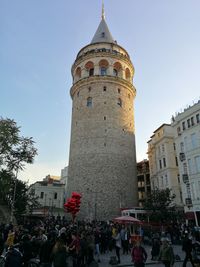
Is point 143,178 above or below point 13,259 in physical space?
above

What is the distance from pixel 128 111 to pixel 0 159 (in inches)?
763

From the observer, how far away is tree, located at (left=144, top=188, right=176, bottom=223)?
81.8 ft

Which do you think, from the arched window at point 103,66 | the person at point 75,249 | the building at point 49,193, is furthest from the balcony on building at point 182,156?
the building at point 49,193

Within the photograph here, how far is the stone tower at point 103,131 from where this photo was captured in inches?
1176

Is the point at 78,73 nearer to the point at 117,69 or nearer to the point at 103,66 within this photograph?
the point at 103,66

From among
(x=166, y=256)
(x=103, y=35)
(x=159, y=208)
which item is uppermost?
(x=103, y=35)

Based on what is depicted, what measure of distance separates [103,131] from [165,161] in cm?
1038

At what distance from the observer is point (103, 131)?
32312 millimetres

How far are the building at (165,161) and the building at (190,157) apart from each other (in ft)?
17.2

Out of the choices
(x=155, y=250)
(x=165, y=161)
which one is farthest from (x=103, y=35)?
(x=155, y=250)

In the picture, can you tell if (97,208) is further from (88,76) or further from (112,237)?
(88,76)

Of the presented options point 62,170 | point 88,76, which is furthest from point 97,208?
point 62,170

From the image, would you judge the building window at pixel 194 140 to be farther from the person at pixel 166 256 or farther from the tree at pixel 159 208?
the person at pixel 166 256

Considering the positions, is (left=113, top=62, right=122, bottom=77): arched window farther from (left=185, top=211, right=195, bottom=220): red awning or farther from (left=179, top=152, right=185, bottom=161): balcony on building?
(left=185, top=211, right=195, bottom=220): red awning
